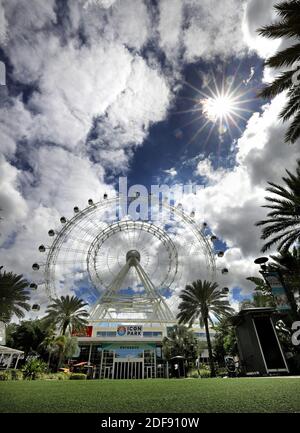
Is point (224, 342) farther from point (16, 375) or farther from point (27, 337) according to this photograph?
point (27, 337)

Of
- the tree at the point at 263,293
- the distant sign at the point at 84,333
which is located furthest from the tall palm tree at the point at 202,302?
the distant sign at the point at 84,333

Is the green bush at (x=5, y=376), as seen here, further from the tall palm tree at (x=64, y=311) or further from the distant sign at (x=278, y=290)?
the distant sign at (x=278, y=290)

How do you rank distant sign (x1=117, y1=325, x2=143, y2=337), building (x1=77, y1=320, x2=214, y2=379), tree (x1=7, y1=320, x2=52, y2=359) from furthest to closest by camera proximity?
distant sign (x1=117, y1=325, x2=143, y2=337) → tree (x1=7, y1=320, x2=52, y2=359) → building (x1=77, y1=320, x2=214, y2=379)

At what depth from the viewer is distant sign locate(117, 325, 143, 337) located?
156ft

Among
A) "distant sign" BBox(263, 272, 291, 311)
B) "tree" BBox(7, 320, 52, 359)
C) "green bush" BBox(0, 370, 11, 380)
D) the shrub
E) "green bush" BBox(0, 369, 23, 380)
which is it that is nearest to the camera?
"distant sign" BBox(263, 272, 291, 311)

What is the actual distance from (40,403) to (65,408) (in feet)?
2.80

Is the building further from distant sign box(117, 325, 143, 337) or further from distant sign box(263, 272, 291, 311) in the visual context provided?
distant sign box(263, 272, 291, 311)

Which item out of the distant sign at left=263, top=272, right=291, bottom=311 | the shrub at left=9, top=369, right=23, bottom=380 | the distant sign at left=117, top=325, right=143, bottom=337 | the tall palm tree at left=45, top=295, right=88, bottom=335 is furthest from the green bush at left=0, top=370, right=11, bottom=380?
the distant sign at left=117, top=325, right=143, bottom=337

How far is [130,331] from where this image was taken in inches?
1884

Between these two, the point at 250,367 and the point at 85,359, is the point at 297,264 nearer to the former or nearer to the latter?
the point at 250,367

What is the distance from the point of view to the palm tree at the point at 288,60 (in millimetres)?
9969

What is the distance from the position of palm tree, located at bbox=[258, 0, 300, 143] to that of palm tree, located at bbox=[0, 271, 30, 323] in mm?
26918

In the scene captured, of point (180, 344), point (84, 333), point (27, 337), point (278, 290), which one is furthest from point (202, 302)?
point (27, 337)
